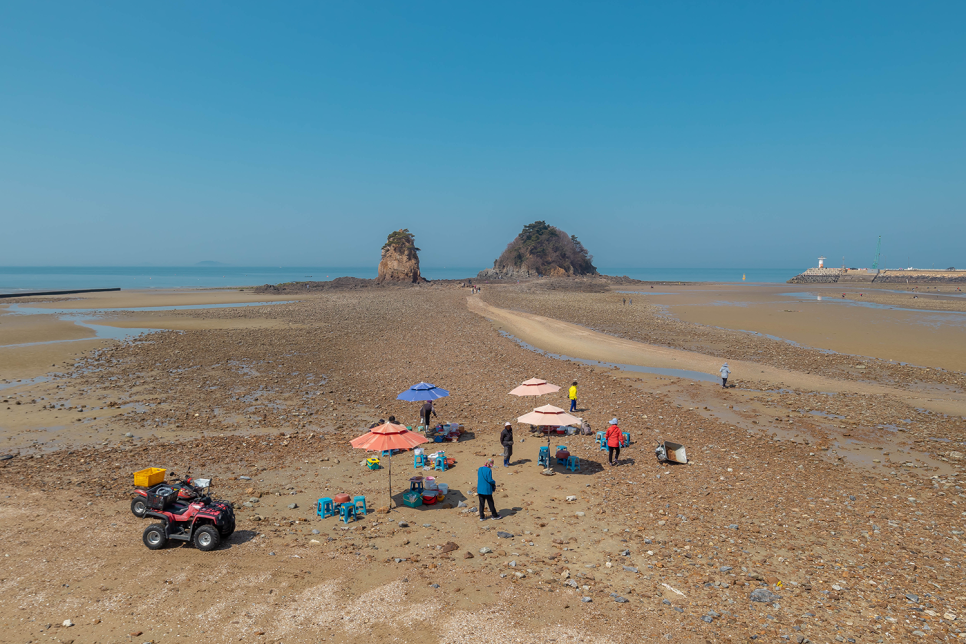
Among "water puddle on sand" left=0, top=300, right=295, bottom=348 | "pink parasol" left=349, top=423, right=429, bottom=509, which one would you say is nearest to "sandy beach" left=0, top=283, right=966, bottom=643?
"pink parasol" left=349, top=423, right=429, bottom=509

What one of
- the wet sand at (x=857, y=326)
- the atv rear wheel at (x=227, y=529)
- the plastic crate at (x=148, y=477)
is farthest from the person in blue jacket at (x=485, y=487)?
the wet sand at (x=857, y=326)

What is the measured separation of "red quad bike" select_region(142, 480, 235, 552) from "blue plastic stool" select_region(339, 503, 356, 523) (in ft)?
7.01

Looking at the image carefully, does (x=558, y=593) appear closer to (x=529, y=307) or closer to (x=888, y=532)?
(x=888, y=532)

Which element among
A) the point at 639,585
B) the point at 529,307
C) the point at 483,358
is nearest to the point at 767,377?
the point at 483,358

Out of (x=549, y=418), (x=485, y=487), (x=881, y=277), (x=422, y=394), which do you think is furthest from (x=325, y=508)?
(x=881, y=277)

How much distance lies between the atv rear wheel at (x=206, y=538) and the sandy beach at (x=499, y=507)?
40 cm

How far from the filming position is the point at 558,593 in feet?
26.2

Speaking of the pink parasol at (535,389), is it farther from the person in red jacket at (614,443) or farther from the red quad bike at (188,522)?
the red quad bike at (188,522)

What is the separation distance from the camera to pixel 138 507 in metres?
10.3

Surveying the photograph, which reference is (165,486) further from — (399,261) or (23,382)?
(399,261)

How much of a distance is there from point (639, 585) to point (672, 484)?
4579 millimetres

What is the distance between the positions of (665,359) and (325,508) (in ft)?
76.4

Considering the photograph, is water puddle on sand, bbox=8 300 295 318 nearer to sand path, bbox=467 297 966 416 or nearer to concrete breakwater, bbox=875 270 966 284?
sand path, bbox=467 297 966 416

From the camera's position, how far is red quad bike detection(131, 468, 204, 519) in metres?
9.70
